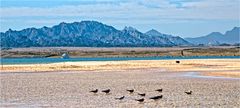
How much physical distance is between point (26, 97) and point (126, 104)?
6525 mm

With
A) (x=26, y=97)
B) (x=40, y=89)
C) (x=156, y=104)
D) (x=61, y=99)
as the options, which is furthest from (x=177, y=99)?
(x=40, y=89)

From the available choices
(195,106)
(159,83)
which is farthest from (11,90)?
(195,106)

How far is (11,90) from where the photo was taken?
115ft

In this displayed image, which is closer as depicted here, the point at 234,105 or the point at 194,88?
the point at 234,105

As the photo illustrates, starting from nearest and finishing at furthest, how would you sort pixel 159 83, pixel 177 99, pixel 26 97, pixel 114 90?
pixel 177 99 → pixel 26 97 → pixel 114 90 → pixel 159 83

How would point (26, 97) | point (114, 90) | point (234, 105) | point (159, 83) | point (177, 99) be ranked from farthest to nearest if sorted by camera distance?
point (159, 83), point (114, 90), point (26, 97), point (177, 99), point (234, 105)

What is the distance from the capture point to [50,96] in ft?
101

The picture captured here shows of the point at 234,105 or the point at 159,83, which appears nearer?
the point at 234,105

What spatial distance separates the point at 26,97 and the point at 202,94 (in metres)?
9.67

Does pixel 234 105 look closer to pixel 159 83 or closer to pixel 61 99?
pixel 61 99

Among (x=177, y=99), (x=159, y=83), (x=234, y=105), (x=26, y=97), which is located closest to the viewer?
(x=234, y=105)

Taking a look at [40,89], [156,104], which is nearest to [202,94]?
[156,104]

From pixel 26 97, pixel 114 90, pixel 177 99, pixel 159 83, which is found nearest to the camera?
pixel 177 99

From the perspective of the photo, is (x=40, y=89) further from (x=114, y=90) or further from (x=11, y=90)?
(x=114, y=90)
